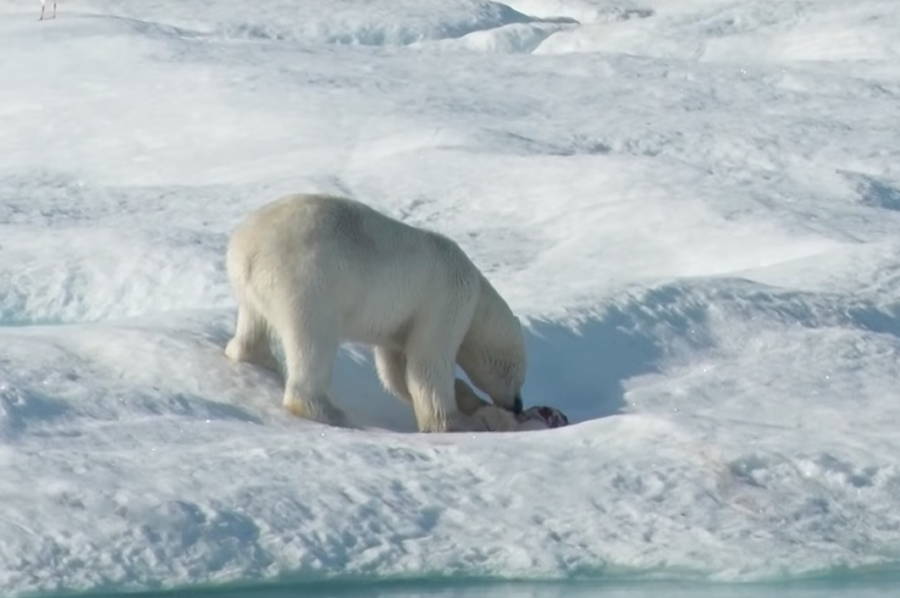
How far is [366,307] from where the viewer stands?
607 centimetres

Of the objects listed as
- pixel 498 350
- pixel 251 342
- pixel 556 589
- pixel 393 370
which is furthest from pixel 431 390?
pixel 556 589

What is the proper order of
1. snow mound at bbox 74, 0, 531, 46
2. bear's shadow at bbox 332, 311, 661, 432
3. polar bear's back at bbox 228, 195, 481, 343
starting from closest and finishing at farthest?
1. polar bear's back at bbox 228, 195, 481, 343
2. bear's shadow at bbox 332, 311, 661, 432
3. snow mound at bbox 74, 0, 531, 46

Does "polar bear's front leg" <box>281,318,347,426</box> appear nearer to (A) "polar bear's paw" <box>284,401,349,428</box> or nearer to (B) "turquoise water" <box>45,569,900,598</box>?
(A) "polar bear's paw" <box>284,401,349,428</box>

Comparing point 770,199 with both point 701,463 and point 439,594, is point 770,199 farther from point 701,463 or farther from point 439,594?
point 439,594

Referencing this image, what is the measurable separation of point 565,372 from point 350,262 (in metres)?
1.32

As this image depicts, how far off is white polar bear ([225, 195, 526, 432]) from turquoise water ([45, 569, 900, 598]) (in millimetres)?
1234

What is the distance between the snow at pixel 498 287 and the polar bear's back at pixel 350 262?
391 mm

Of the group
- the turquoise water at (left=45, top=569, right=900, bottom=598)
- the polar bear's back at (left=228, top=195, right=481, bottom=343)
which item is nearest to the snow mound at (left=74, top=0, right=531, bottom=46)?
the polar bear's back at (left=228, top=195, right=481, bottom=343)

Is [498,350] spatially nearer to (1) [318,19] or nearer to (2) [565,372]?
(2) [565,372]

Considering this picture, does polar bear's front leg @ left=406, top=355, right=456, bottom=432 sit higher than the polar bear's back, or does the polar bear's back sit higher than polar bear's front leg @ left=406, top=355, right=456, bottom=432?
the polar bear's back

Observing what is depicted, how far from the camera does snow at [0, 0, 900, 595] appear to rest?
4961 millimetres

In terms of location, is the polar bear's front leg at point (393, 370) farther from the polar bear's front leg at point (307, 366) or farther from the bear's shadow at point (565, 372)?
the polar bear's front leg at point (307, 366)

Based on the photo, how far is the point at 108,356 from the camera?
612 cm

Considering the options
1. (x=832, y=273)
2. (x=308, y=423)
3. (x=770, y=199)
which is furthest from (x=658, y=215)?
(x=308, y=423)
